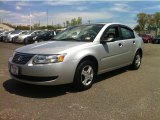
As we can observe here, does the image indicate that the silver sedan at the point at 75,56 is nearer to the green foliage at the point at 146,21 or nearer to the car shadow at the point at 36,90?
the car shadow at the point at 36,90

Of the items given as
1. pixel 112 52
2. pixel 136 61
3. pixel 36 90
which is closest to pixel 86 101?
pixel 36 90

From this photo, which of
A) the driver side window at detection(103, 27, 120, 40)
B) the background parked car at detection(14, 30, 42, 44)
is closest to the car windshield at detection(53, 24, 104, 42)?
the driver side window at detection(103, 27, 120, 40)

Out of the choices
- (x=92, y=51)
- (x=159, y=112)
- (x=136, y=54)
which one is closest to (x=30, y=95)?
(x=92, y=51)

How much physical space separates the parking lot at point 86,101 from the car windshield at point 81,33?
116cm

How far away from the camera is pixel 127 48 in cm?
727

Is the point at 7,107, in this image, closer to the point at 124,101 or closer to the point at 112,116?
the point at 112,116

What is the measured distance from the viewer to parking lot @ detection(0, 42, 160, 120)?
415 centimetres

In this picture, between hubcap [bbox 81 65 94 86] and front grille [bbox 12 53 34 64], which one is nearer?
front grille [bbox 12 53 34 64]

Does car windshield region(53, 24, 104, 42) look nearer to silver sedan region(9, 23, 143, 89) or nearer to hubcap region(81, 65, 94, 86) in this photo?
silver sedan region(9, 23, 143, 89)

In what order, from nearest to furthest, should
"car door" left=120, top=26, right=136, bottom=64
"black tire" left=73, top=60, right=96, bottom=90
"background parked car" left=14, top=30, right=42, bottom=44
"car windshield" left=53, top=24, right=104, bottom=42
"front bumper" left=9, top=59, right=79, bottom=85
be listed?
"front bumper" left=9, top=59, right=79, bottom=85
"black tire" left=73, top=60, right=96, bottom=90
"car windshield" left=53, top=24, right=104, bottom=42
"car door" left=120, top=26, right=136, bottom=64
"background parked car" left=14, top=30, right=42, bottom=44

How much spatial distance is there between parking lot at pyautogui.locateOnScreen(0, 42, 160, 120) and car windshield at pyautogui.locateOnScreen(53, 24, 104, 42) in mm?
1163

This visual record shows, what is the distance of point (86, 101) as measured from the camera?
4.86 meters

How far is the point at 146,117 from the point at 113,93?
1383 mm

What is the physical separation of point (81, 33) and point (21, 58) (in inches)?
70.7
